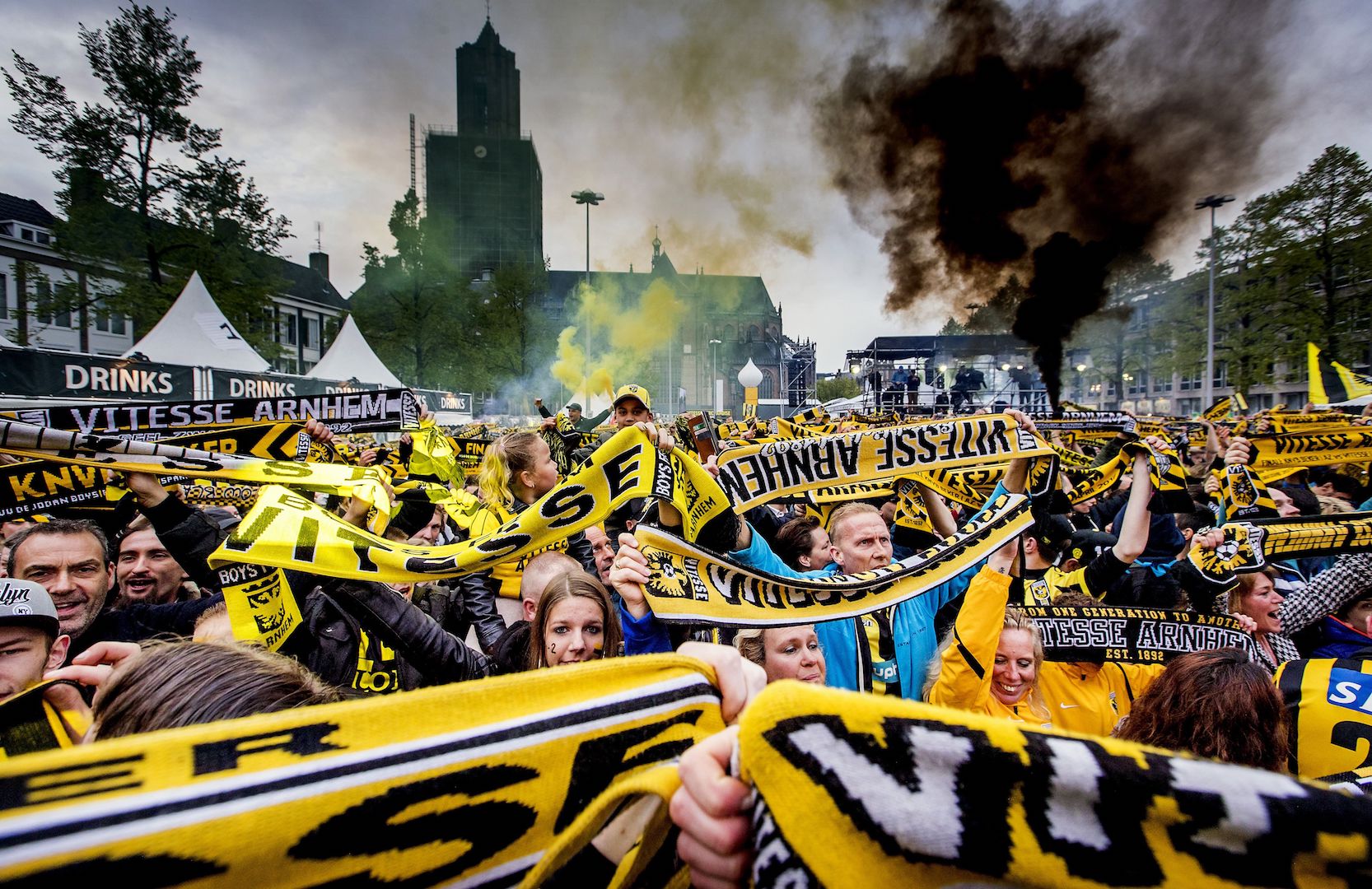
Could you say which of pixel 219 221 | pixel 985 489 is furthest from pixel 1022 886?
pixel 219 221

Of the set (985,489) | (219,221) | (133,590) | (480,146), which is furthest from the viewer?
(480,146)

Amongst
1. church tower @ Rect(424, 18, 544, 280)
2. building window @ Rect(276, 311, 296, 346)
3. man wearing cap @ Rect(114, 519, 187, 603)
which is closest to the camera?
man wearing cap @ Rect(114, 519, 187, 603)

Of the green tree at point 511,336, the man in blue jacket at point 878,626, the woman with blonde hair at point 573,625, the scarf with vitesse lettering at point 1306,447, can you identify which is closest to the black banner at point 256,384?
the woman with blonde hair at point 573,625

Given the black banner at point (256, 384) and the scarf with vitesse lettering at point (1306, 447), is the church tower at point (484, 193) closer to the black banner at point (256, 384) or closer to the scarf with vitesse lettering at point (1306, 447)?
the black banner at point (256, 384)

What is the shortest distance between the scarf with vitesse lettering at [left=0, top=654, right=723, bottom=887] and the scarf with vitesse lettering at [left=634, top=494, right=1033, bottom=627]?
93cm

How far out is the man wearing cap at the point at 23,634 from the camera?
75.9 inches

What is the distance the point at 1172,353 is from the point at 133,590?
1440 inches

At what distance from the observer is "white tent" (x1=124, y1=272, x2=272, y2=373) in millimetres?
14531

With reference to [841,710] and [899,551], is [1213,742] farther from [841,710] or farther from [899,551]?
[899,551]

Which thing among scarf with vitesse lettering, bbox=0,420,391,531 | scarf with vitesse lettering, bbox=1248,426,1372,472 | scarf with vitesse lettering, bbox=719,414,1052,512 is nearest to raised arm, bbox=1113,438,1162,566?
scarf with vitesse lettering, bbox=719,414,1052,512

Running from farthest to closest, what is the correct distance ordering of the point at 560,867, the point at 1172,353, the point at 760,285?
1. the point at 760,285
2. the point at 1172,353
3. the point at 560,867

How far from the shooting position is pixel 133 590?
377cm

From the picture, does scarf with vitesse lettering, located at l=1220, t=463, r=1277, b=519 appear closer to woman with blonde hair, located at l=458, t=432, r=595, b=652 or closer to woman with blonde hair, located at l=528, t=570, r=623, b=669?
woman with blonde hair, located at l=458, t=432, r=595, b=652

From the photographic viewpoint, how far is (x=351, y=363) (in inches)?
871
